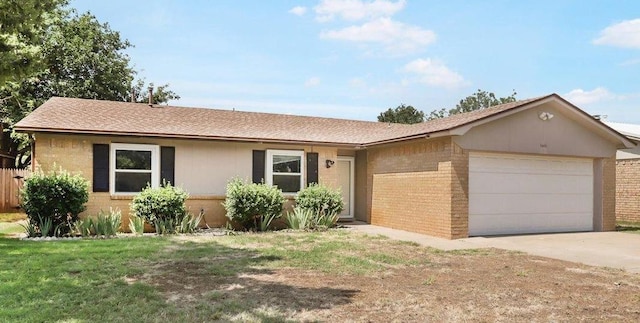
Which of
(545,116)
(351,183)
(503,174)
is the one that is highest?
(545,116)

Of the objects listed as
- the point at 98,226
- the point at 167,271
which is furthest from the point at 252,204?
the point at 167,271

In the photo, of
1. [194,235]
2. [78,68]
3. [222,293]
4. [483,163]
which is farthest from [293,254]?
[78,68]

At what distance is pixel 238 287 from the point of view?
630 cm

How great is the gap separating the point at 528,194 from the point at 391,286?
28.5ft

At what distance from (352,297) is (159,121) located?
10.5 metres

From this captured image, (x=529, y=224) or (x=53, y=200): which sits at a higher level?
(x=53, y=200)

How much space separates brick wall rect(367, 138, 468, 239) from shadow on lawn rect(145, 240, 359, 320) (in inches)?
213

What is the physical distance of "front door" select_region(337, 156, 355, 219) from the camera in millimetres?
16641

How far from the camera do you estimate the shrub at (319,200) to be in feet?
45.7

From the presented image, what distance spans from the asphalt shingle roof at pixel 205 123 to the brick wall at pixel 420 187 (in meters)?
0.58

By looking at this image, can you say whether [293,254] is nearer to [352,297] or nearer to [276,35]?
[352,297]

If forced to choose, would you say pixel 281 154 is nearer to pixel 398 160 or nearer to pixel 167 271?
pixel 398 160

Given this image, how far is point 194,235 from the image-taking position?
1203 cm

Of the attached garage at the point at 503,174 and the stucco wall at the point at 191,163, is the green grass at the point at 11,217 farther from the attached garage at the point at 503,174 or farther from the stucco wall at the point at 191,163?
the attached garage at the point at 503,174
